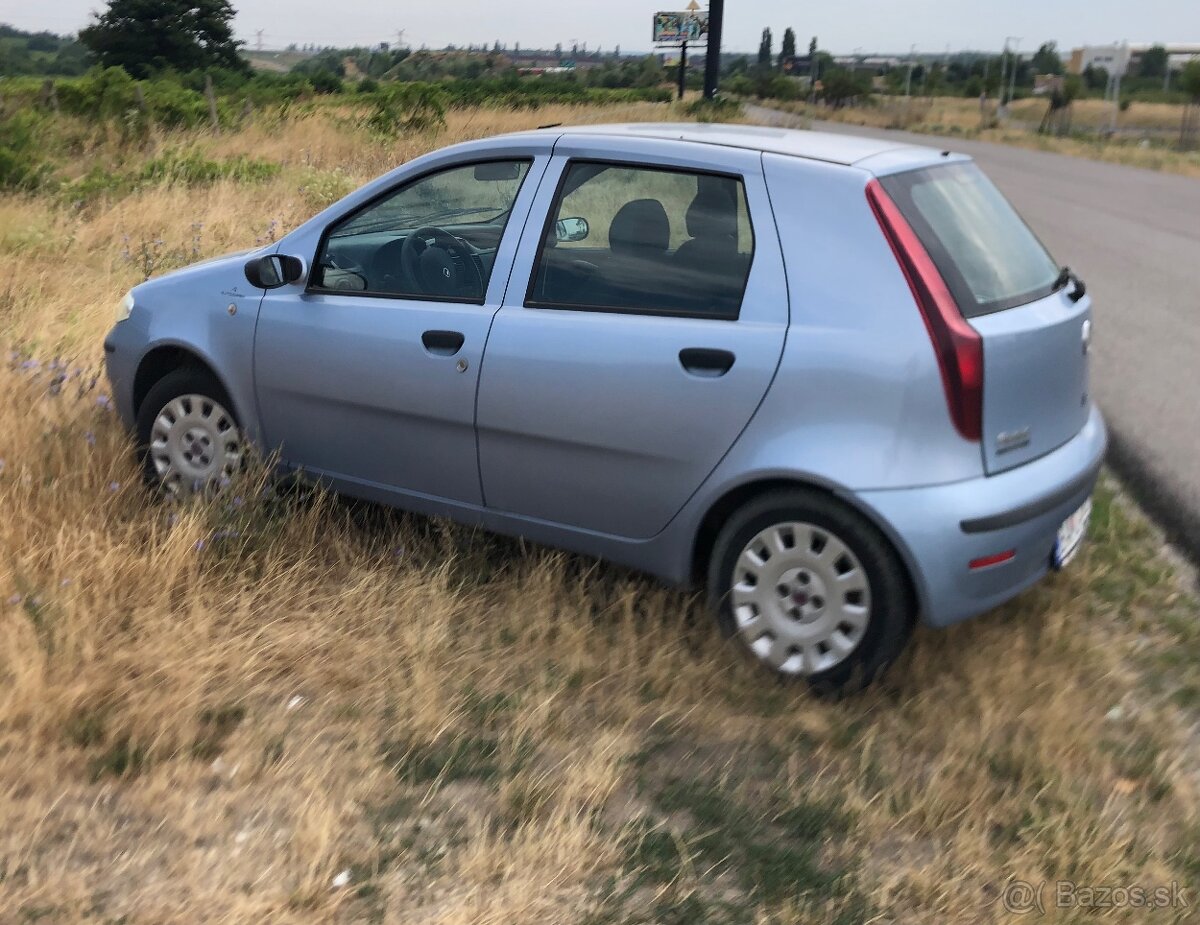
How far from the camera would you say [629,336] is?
140 inches

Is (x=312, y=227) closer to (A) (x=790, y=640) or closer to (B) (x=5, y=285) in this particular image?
(A) (x=790, y=640)

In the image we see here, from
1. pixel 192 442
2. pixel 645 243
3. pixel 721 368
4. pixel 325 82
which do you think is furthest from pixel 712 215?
pixel 325 82

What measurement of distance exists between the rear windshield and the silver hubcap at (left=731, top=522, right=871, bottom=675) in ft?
2.66

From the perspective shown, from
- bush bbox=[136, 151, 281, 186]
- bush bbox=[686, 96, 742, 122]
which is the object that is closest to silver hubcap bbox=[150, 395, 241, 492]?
bush bbox=[136, 151, 281, 186]

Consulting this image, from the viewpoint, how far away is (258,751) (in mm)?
3088

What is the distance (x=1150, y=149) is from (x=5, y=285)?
35741mm

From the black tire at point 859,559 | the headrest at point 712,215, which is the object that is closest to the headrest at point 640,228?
the headrest at point 712,215

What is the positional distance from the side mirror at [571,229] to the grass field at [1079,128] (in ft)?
82.2

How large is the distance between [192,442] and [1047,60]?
502 ft

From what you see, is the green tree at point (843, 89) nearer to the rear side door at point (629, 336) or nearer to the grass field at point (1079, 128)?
the grass field at point (1079, 128)

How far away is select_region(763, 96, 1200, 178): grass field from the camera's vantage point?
3091 centimetres

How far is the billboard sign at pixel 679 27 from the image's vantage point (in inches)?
1998

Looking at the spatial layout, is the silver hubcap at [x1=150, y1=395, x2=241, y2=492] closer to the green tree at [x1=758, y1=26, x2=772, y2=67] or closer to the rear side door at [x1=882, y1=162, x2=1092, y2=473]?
the rear side door at [x1=882, y1=162, x2=1092, y2=473]

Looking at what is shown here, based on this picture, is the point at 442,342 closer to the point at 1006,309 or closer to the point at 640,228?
the point at 640,228
